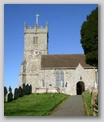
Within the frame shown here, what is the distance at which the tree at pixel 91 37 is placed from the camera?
9.58m

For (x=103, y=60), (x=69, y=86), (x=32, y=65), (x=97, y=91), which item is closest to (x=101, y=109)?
Answer: (x=97, y=91)

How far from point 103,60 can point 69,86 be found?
6986 mm

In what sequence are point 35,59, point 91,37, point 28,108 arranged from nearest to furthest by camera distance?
point 28,108 < point 91,37 < point 35,59

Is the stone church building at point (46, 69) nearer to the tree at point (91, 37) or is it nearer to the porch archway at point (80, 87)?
the porch archway at point (80, 87)

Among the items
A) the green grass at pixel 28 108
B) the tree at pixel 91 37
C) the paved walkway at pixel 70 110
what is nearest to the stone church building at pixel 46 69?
the paved walkway at pixel 70 110

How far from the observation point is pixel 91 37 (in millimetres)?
10031

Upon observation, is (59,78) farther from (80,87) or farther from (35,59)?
(80,87)

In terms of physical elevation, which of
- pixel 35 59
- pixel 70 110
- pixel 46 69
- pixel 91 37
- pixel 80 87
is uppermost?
pixel 91 37

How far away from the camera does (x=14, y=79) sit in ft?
32.3

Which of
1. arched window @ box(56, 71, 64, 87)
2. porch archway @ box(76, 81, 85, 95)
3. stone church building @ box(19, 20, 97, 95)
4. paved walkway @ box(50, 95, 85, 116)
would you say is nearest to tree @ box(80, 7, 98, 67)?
paved walkway @ box(50, 95, 85, 116)

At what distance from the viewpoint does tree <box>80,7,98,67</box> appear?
9.58 m

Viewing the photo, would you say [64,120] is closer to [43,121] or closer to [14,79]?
[43,121]

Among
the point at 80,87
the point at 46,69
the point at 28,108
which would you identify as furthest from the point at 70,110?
the point at 46,69

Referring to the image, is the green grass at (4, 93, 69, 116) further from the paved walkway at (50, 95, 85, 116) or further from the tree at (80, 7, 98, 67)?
the tree at (80, 7, 98, 67)
